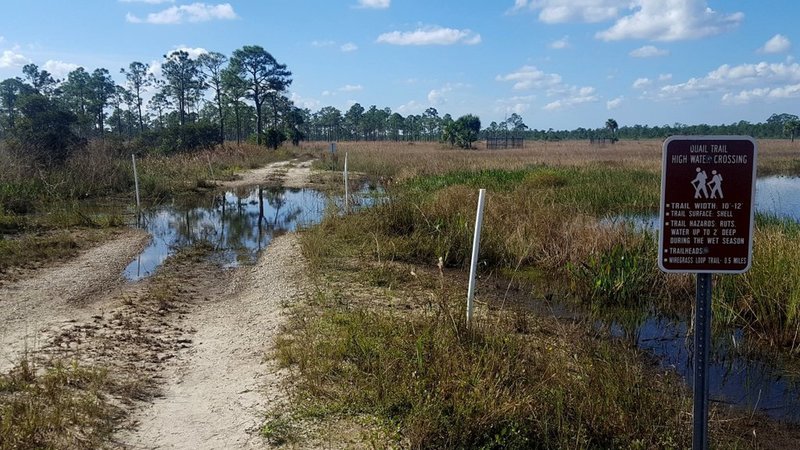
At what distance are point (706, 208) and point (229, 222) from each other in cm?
1387

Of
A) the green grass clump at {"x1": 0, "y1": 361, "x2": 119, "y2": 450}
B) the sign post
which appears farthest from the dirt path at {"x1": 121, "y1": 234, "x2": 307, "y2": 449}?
the sign post

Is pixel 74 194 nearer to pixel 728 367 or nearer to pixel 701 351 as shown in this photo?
pixel 728 367

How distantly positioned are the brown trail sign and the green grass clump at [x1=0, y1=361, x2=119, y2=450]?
11.3ft

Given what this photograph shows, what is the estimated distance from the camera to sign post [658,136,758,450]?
2561mm

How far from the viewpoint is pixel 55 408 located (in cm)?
388

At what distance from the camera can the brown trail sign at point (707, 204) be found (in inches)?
101

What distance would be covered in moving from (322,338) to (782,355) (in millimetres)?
4666

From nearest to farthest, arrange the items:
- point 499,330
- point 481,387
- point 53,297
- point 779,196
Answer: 1. point 481,387
2. point 499,330
3. point 53,297
4. point 779,196

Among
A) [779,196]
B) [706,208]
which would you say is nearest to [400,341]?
[706,208]

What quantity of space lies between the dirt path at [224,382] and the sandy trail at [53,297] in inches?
55.1

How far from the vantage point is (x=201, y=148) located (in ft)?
120

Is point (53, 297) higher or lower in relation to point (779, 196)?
lower

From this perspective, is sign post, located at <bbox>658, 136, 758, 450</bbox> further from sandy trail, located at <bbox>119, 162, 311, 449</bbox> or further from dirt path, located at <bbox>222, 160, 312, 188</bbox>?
dirt path, located at <bbox>222, 160, 312, 188</bbox>

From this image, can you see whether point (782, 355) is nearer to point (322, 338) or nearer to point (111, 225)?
point (322, 338)
